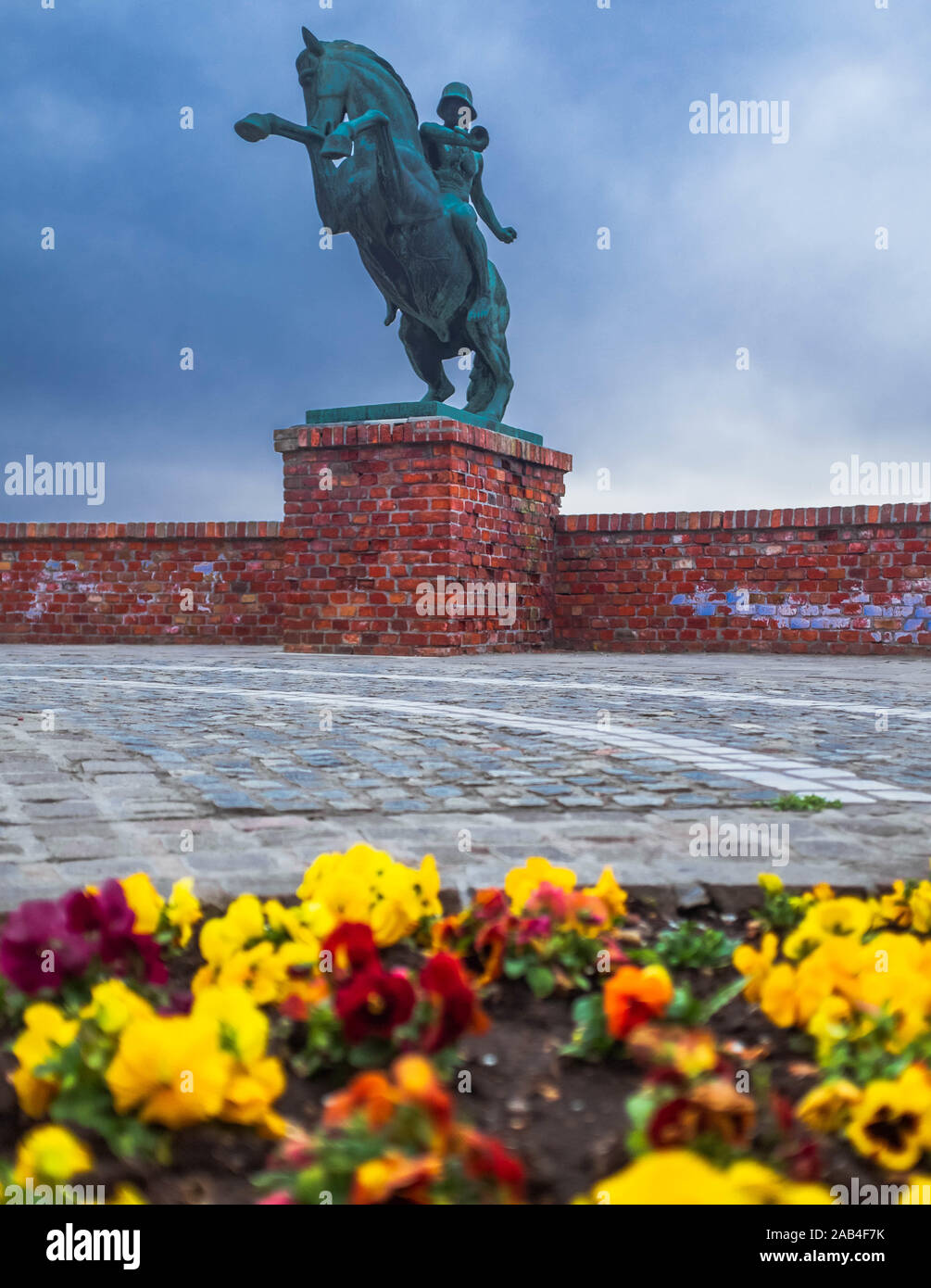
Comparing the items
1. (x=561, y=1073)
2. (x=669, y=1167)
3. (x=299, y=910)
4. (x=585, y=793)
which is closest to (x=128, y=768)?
(x=585, y=793)

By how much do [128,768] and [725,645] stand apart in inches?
379

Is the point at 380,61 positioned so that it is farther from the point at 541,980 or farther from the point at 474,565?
the point at 541,980

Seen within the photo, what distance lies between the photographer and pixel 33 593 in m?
14.7

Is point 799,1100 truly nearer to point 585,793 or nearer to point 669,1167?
point 669,1167

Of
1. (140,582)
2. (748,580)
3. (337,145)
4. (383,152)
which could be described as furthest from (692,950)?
(140,582)

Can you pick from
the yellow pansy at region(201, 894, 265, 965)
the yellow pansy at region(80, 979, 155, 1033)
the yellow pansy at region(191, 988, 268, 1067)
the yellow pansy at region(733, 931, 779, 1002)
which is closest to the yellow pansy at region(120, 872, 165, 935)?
the yellow pansy at region(201, 894, 265, 965)

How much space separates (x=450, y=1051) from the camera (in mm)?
1421

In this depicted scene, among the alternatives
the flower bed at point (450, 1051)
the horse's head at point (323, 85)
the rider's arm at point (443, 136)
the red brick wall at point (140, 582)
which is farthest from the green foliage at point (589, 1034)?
the red brick wall at point (140, 582)

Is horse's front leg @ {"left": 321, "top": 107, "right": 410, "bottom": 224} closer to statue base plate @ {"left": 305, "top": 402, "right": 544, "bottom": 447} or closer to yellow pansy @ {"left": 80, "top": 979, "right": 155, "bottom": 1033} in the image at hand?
statue base plate @ {"left": 305, "top": 402, "right": 544, "bottom": 447}

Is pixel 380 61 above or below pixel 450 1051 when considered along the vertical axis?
above

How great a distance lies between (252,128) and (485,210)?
2.69 m

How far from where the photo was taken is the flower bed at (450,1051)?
3.70ft

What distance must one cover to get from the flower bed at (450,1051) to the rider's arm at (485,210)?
11117 millimetres
